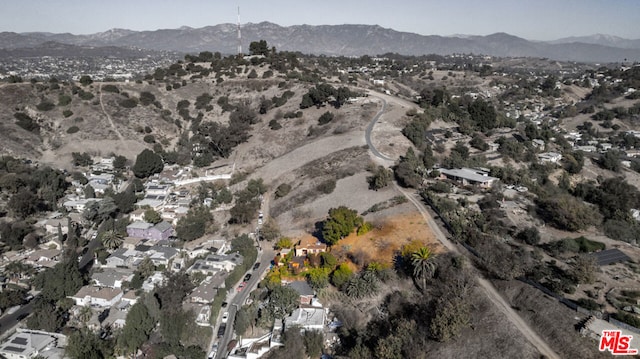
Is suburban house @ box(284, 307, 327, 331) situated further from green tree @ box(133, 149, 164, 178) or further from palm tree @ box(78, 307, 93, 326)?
green tree @ box(133, 149, 164, 178)

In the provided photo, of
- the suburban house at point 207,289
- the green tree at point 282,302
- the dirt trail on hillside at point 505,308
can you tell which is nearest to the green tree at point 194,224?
the suburban house at point 207,289

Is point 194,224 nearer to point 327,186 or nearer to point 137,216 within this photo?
point 137,216

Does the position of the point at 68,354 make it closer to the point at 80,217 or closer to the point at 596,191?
the point at 80,217

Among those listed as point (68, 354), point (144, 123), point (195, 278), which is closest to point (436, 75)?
point (144, 123)

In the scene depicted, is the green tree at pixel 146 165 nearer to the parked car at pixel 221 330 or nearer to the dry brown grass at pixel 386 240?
the dry brown grass at pixel 386 240

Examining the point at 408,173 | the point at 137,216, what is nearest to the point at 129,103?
the point at 137,216

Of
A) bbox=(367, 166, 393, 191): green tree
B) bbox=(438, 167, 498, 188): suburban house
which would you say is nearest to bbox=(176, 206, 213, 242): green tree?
bbox=(367, 166, 393, 191): green tree
